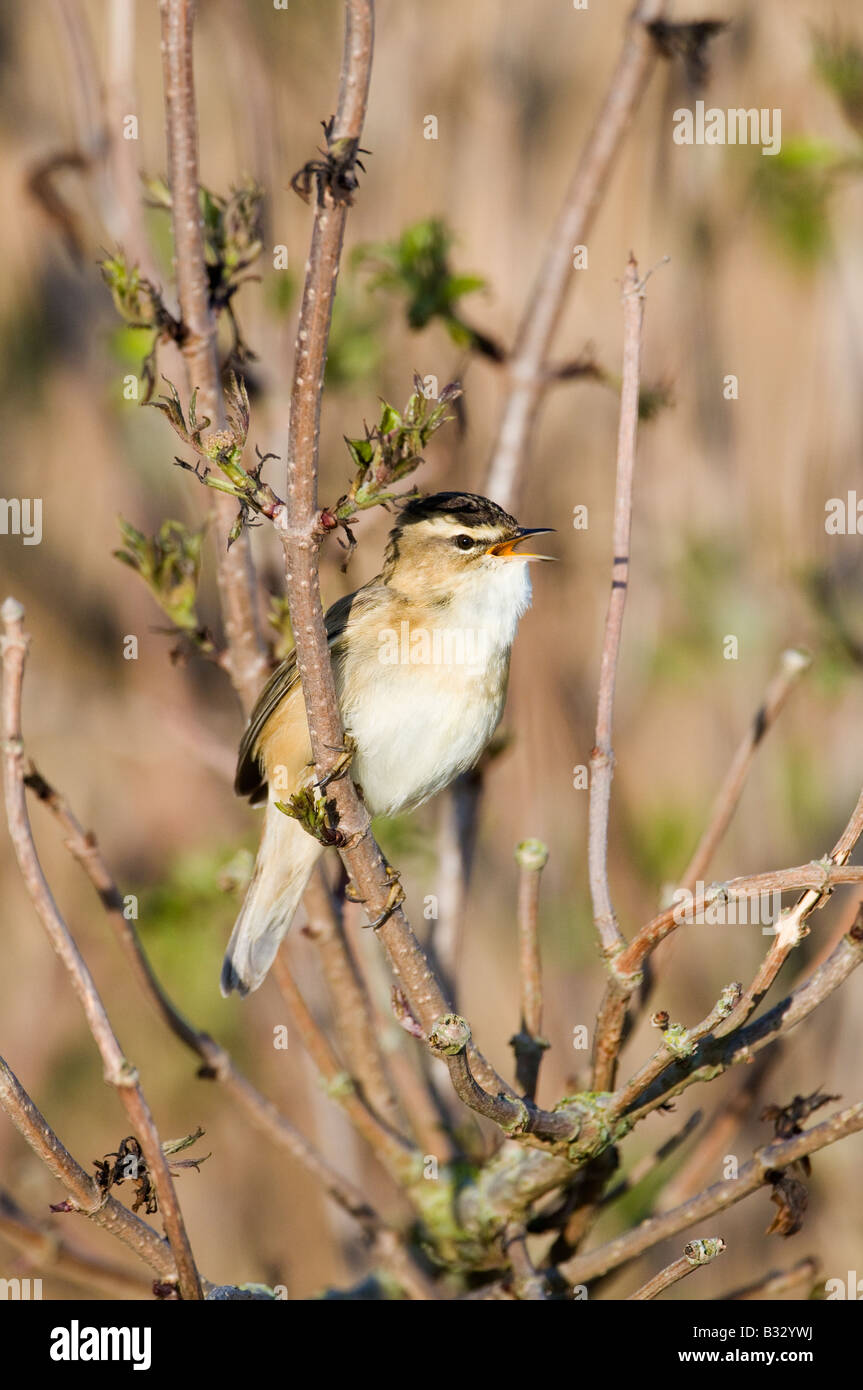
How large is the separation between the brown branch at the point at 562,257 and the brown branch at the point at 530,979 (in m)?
1.16

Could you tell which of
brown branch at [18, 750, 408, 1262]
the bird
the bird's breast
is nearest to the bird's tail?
the bird

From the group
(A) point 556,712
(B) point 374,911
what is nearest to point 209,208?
(B) point 374,911

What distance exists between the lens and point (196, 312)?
2271mm

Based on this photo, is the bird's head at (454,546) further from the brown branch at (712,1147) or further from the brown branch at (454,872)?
the brown branch at (712,1147)

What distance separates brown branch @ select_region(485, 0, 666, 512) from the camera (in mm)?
2996

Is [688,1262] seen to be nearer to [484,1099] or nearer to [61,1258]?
[484,1099]

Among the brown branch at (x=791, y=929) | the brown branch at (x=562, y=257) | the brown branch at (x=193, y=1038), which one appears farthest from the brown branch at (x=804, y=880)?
the brown branch at (x=562, y=257)

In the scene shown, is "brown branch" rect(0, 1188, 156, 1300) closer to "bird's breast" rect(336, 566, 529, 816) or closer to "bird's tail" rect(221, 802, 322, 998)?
"bird's tail" rect(221, 802, 322, 998)

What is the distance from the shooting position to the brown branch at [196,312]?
210cm

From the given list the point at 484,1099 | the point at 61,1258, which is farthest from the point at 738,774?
the point at 61,1258

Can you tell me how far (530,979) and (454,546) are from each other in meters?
1.15

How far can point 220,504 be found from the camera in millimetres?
2438

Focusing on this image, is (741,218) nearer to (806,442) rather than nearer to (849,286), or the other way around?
(849,286)

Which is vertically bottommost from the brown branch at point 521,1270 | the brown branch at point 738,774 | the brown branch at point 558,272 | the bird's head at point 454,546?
the brown branch at point 521,1270
